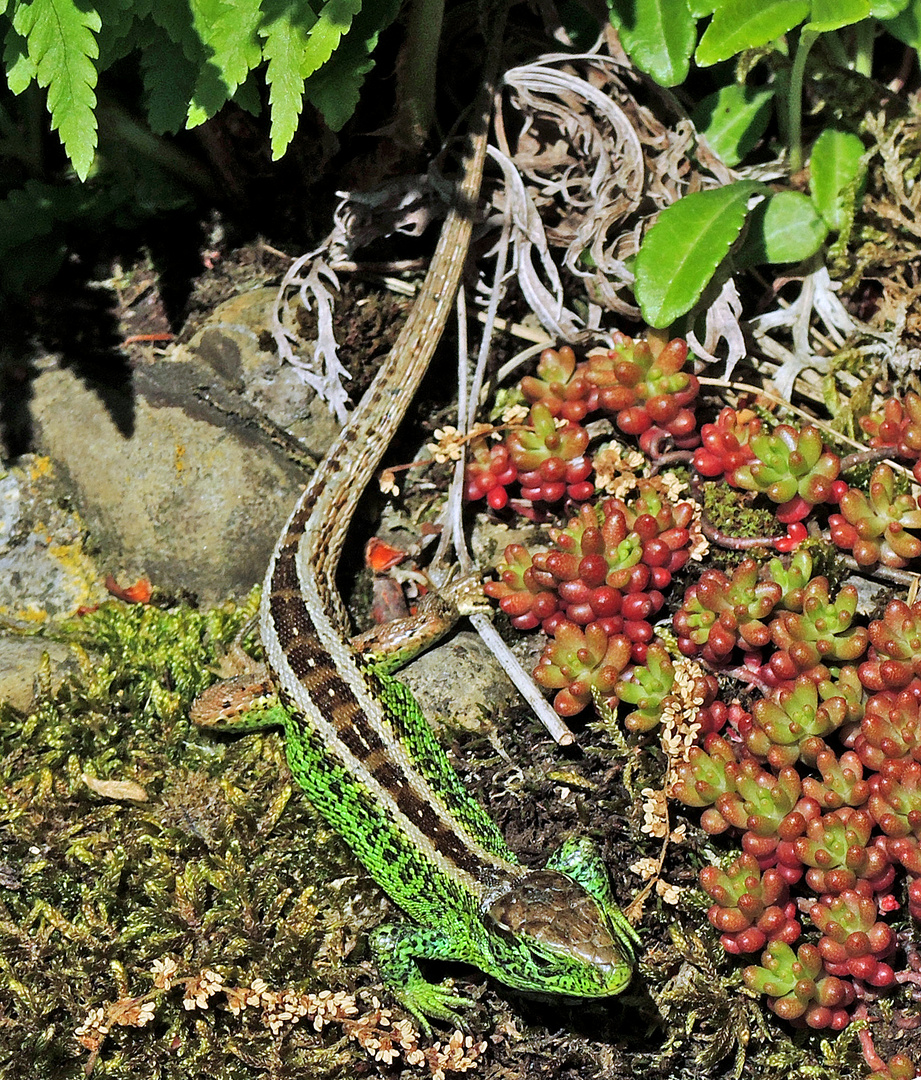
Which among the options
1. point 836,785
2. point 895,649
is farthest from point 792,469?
point 836,785

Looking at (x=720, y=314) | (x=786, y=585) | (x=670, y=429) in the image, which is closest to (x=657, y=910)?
(x=786, y=585)

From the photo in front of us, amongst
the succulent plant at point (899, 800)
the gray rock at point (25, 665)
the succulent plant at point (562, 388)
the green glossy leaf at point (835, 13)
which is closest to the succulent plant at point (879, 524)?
Result: the succulent plant at point (899, 800)

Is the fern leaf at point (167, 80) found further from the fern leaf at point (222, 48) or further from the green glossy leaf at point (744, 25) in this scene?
the green glossy leaf at point (744, 25)

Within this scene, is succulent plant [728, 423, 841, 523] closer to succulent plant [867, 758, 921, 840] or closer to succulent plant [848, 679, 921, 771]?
succulent plant [848, 679, 921, 771]

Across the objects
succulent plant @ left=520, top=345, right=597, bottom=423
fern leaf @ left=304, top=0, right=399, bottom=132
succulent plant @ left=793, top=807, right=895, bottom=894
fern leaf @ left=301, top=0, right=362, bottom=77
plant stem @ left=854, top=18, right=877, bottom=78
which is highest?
fern leaf @ left=301, top=0, right=362, bottom=77

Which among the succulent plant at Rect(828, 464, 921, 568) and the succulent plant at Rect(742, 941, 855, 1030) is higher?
the succulent plant at Rect(828, 464, 921, 568)

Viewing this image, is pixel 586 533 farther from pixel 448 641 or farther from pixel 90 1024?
pixel 90 1024

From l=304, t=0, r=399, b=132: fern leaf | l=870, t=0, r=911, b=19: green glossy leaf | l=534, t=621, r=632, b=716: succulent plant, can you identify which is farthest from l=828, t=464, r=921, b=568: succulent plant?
l=304, t=0, r=399, b=132: fern leaf

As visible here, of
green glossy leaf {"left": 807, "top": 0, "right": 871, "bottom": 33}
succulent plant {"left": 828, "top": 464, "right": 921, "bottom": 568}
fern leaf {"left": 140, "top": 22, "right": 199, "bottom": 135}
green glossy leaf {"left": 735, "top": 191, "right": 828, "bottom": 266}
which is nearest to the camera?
green glossy leaf {"left": 807, "top": 0, "right": 871, "bottom": 33}
